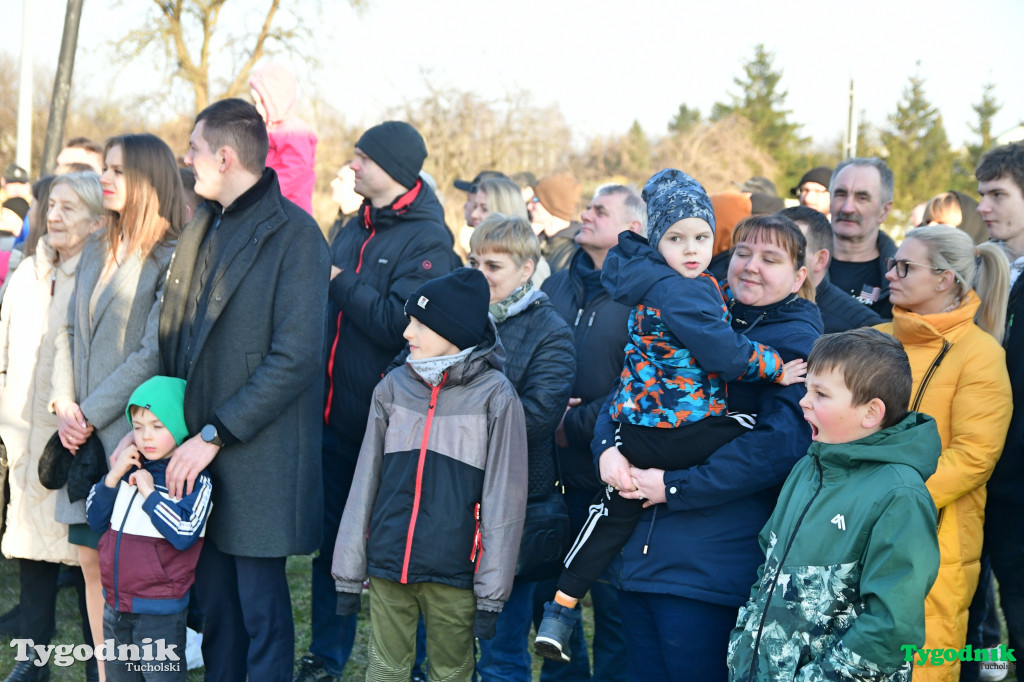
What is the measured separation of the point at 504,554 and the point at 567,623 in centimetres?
33

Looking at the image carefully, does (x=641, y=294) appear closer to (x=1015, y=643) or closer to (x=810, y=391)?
(x=810, y=391)

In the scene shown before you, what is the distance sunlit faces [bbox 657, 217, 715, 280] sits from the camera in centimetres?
300

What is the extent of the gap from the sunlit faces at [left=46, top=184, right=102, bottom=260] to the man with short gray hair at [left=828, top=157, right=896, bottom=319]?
3.93 m

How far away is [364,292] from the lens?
405 centimetres

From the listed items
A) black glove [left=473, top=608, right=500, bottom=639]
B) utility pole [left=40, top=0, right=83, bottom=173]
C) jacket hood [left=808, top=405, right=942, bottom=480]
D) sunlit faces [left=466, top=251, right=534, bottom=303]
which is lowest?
black glove [left=473, top=608, right=500, bottom=639]

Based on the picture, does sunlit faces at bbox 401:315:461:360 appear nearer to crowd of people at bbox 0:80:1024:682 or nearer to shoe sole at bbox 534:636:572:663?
crowd of people at bbox 0:80:1024:682

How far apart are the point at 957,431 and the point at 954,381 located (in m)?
0.19

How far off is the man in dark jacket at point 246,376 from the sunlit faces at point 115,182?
0.48 meters

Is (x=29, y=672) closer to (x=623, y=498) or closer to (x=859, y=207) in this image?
(x=623, y=498)

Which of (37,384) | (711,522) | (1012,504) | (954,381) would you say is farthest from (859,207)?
(37,384)

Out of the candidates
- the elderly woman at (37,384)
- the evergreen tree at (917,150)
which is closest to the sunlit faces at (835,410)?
the elderly woman at (37,384)

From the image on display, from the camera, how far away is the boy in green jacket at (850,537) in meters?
2.34

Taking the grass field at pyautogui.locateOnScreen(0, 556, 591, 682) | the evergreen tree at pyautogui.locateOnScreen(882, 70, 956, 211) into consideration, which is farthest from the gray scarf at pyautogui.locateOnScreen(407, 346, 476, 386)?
the evergreen tree at pyautogui.locateOnScreen(882, 70, 956, 211)

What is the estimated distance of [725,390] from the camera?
3.00 m
